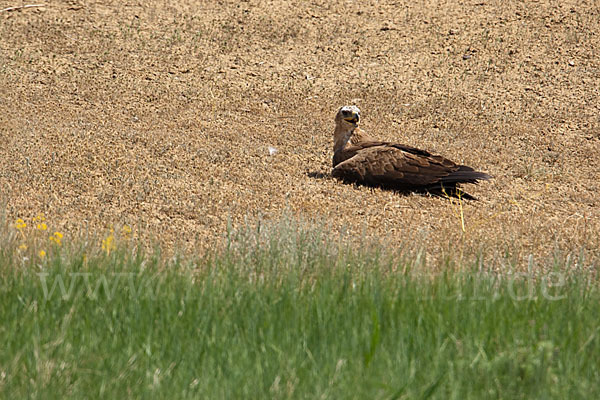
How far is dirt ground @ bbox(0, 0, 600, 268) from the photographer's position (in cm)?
725

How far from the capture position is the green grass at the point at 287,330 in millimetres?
3527

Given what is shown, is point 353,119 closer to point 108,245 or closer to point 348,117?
point 348,117

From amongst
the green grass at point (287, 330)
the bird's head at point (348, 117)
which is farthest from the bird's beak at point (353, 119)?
the green grass at point (287, 330)

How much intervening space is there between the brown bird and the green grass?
2.93 metres

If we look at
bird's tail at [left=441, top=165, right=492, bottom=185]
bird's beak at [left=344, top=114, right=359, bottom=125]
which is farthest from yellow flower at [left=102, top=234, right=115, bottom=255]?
bird's beak at [left=344, top=114, right=359, bottom=125]

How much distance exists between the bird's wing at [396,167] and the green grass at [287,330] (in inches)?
116

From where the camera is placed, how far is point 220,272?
478cm

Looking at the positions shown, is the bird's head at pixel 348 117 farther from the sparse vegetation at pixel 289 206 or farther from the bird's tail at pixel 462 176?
the bird's tail at pixel 462 176

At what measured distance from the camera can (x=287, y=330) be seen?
4.01 m

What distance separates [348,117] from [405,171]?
1.06 metres

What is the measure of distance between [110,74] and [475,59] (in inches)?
226

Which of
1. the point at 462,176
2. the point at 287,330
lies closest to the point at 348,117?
the point at 462,176

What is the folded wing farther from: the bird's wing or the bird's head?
the bird's head

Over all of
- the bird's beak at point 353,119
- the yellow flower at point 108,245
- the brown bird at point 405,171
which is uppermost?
the bird's beak at point 353,119
